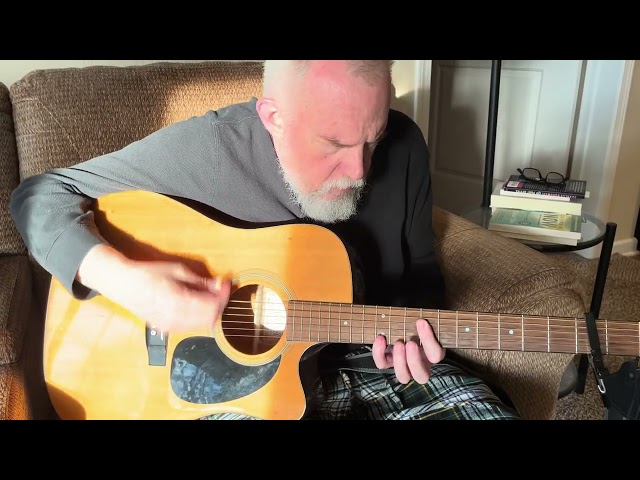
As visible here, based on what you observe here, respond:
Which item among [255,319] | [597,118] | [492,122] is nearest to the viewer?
[255,319]

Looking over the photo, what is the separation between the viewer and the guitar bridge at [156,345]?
781mm

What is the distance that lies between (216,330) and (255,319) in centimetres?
6

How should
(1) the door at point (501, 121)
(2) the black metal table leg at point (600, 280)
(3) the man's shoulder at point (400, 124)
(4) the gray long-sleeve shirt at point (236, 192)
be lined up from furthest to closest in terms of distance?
(1) the door at point (501, 121)
(2) the black metal table leg at point (600, 280)
(3) the man's shoulder at point (400, 124)
(4) the gray long-sleeve shirt at point (236, 192)

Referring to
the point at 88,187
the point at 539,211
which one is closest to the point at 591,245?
the point at 539,211

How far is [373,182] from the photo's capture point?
3.12ft

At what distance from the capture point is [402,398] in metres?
0.90

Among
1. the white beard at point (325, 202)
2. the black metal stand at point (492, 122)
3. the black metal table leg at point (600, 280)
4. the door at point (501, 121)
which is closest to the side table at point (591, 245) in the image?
the black metal table leg at point (600, 280)

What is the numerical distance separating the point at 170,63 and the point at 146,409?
0.70m

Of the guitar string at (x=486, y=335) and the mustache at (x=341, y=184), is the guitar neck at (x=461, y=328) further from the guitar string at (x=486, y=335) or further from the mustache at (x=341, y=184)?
the mustache at (x=341, y=184)

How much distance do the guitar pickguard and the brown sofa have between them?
216 millimetres

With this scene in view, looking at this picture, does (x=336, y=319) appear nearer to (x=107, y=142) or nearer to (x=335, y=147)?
(x=335, y=147)

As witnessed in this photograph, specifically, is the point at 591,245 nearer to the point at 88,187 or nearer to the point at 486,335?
the point at 486,335

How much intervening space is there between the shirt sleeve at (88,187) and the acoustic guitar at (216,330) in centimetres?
3
